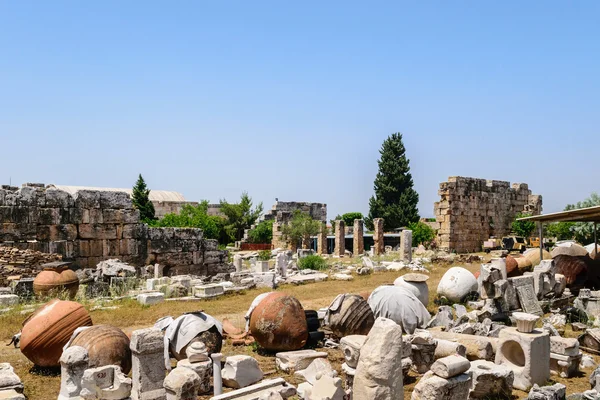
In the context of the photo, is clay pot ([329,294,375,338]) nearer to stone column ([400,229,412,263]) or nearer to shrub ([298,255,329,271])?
shrub ([298,255,329,271])

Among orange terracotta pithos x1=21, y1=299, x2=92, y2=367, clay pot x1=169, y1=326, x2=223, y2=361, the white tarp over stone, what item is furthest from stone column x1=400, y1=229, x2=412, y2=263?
orange terracotta pithos x1=21, y1=299, x2=92, y2=367

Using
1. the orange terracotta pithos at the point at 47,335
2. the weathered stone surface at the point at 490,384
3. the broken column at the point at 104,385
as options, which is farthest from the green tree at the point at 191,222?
the weathered stone surface at the point at 490,384

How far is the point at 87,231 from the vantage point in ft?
48.8

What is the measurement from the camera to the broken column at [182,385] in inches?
216

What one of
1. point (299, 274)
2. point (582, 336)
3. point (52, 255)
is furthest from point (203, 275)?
point (582, 336)

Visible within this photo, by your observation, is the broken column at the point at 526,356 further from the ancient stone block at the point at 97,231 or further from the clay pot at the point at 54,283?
the ancient stone block at the point at 97,231

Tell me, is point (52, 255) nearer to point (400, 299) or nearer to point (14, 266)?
point (14, 266)

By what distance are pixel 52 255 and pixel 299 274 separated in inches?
324

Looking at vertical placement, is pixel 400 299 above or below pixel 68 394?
above

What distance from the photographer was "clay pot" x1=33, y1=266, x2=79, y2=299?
1203 centimetres

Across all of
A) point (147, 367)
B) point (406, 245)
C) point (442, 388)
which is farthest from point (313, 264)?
point (442, 388)

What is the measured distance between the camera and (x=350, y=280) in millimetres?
17438

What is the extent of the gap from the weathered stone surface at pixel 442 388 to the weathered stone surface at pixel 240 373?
2.25 metres

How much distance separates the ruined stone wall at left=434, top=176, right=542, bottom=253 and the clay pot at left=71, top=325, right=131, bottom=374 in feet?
71.5
